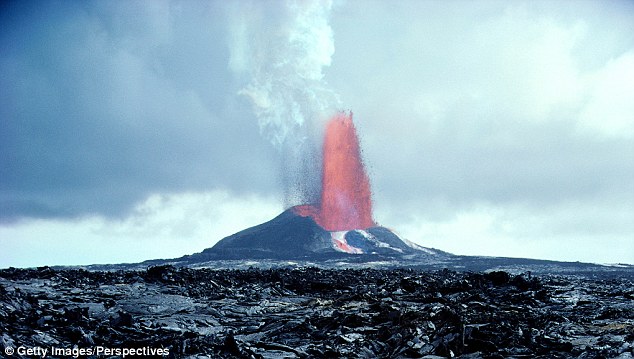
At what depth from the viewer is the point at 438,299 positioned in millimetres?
26922

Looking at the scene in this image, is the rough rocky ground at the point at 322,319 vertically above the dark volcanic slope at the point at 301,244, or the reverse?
the dark volcanic slope at the point at 301,244

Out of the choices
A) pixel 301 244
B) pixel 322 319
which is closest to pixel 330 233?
pixel 301 244

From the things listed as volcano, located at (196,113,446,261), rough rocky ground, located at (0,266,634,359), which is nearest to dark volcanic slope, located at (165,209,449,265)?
volcano, located at (196,113,446,261)

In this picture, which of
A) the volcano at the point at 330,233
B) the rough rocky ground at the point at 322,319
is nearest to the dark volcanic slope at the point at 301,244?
the volcano at the point at 330,233

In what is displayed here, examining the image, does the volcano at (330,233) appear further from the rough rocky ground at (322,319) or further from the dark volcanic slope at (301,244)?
the rough rocky ground at (322,319)

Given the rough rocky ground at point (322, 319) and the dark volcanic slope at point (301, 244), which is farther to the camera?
the dark volcanic slope at point (301, 244)

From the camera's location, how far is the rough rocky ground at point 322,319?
17172mm

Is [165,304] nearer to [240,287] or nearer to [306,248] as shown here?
[240,287]

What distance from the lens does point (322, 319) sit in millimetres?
22234

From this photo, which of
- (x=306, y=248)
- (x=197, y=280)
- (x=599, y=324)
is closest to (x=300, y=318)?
(x=599, y=324)

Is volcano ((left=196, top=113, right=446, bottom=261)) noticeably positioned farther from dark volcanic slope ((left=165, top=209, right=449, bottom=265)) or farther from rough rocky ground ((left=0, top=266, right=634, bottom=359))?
rough rocky ground ((left=0, top=266, right=634, bottom=359))

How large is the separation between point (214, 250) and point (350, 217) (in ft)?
99.9

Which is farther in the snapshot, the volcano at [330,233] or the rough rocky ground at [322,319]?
the volcano at [330,233]

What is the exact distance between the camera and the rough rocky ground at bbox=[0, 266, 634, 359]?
17172mm
